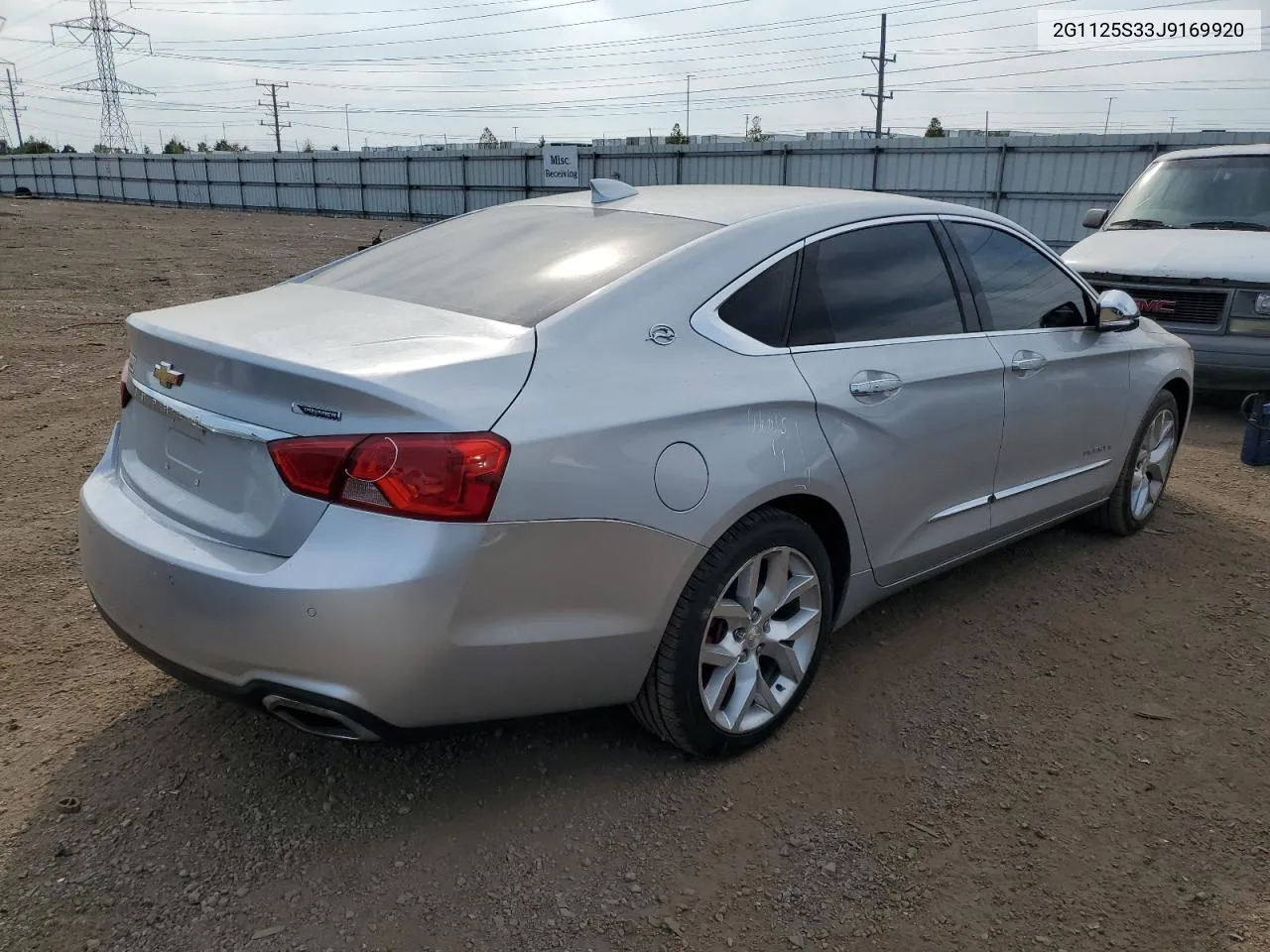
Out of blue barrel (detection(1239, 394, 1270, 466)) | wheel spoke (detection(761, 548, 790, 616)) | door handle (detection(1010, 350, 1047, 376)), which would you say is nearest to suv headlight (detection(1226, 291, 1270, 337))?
blue barrel (detection(1239, 394, 1270, 466))

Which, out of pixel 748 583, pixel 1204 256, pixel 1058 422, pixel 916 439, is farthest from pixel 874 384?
pixel 1204 256

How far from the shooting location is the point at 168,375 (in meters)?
2.56

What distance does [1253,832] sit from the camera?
2.68 meters

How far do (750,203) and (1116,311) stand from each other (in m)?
1.96

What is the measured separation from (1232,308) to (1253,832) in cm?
528

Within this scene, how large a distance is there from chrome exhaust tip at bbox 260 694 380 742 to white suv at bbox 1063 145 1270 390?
6.70 meters

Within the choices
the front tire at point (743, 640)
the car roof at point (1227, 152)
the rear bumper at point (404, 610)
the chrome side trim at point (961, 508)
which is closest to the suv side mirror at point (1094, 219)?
the car roof at point (1227, 152)

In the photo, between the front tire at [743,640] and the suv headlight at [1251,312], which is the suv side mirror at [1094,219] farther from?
the front tire at [743,640]

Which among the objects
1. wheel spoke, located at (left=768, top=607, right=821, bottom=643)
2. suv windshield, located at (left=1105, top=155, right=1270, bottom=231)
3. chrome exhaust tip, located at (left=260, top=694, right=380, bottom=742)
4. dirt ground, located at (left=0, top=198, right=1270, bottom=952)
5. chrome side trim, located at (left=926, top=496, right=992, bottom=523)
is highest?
suv windshield, located at (left=1105, top=155, right=1270, bottom=231)

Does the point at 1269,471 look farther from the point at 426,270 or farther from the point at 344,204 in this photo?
the point at 344,204

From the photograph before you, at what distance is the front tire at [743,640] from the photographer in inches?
104

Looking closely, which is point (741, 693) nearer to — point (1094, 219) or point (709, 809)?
point (709, 809)

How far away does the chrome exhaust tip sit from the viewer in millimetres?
2230

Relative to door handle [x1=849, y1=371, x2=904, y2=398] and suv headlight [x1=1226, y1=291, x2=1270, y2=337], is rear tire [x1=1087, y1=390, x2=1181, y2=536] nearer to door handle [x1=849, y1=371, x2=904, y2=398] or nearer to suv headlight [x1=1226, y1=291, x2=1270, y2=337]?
door handle [x1=849, y1=371, x2=904, y2=398]
